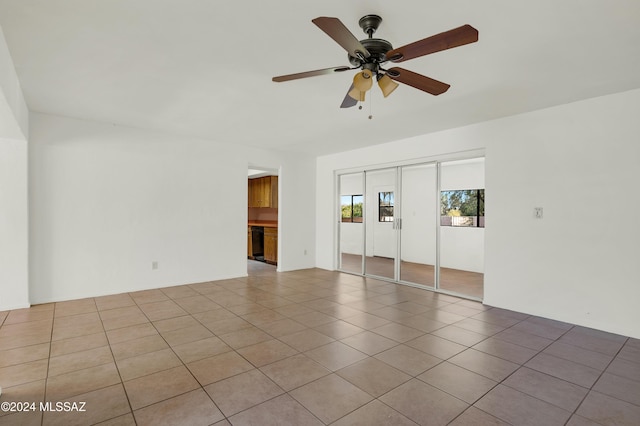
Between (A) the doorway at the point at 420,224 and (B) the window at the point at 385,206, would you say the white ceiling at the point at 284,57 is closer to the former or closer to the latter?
(A) the doorway at the point at 420,224

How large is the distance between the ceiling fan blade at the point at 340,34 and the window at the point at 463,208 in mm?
4151

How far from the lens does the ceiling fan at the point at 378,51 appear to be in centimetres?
175

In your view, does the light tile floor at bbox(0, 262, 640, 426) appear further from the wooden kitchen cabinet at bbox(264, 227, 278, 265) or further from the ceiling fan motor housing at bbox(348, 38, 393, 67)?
the wooden kitchen cabinet at bbox(264, 227, 278, 265)

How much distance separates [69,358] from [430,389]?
3.03 meters

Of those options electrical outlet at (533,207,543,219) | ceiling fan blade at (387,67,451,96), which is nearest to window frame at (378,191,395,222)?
electrical outlet at (533,207,543,219)

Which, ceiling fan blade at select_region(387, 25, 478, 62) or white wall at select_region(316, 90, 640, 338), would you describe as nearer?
ceiling fan blade at select_region(387, 25, 478, 62)

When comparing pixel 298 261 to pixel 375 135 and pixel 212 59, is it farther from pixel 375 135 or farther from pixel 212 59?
pixel 212 59

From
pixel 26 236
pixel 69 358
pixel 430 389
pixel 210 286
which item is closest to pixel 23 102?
pixel 26 236

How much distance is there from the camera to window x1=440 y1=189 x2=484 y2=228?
Result: 576cm

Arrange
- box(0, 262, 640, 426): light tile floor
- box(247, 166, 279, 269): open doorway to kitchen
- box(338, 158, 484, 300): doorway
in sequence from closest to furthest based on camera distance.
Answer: box(0, 262, 640, 426): light tile floor
box(338, 158, 484, 300): doorway
box(247, 166, 279, 269): open doorway to kitchen

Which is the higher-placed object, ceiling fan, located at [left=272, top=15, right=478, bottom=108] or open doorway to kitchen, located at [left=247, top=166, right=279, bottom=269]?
ceiling fan, located at [left=272, top=15, right=478, bottom=108]

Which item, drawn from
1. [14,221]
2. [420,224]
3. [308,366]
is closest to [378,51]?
[308,366]

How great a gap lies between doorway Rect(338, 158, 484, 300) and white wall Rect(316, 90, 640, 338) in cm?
82

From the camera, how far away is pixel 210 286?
5434 mm
